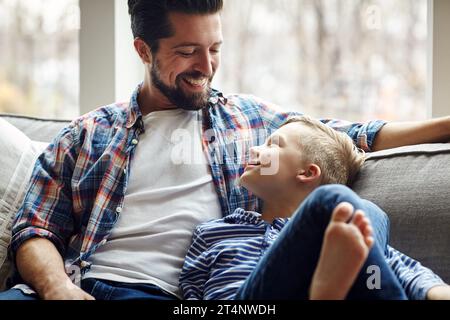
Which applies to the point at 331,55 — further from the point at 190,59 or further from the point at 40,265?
the point at 40,265

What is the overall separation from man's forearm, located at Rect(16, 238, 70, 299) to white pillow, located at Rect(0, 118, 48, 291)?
0.07 meters

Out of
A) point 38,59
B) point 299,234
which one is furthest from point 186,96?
point 38,59

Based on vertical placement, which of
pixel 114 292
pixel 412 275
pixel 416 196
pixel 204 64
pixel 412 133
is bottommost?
pixel 114 292

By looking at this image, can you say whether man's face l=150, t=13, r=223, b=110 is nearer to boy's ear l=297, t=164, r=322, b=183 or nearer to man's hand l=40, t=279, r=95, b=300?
boy's ear l=297, t=164, r=322, b=183

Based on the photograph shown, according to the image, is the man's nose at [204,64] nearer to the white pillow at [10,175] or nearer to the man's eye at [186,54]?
the man's eye at [186,54]

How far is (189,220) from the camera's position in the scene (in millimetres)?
1522

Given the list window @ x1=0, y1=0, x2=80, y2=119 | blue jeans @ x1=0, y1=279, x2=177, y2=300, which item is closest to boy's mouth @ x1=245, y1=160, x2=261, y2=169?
blue jeans @ x1=0, y1=279, x2=177, y2=300

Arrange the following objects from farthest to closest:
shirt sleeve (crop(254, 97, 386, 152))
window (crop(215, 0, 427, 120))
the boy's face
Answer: window (crop(215, 0, 427, 120)) < shirt sleeve (crop(254, 97, 386, 152)) < the boy's face

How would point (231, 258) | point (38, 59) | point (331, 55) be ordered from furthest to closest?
point (38, 59), point (331, 55), point (231, 258)

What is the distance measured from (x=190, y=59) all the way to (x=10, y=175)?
53cm

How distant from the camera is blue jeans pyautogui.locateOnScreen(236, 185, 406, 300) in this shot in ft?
3.40

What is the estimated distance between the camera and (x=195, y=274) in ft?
4.61

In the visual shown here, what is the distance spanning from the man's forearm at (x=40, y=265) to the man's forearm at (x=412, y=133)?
780 millimetres
